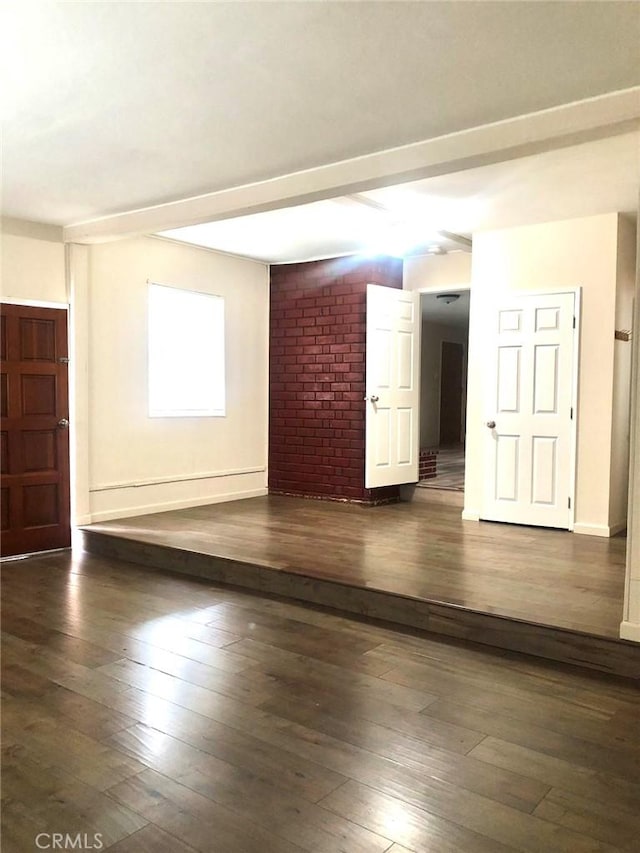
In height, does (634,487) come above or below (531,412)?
below

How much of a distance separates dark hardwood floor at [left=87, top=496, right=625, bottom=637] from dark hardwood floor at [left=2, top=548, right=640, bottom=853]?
12.5 inches

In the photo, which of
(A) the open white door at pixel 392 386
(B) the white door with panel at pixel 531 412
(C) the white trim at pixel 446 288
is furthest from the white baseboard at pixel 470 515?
(C) the white trim at pixel 446 288

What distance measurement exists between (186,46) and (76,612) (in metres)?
2.90

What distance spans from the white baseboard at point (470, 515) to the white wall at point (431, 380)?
194 inches

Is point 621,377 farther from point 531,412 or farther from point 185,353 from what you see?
point 185,353

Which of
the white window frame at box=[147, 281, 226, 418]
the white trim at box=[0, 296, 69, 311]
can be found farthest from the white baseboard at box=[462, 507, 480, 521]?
the white trim at box=[0, 296, 69, 311]

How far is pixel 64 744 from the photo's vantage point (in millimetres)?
2270

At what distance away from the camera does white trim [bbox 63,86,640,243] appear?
109 inches

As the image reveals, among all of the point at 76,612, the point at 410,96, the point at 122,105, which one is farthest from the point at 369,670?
the point at 122,105

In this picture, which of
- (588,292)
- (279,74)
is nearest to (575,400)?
(588,292)

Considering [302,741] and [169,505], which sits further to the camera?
[169,505]

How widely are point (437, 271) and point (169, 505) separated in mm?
3397

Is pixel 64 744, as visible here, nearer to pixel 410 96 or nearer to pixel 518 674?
pixel 518 674

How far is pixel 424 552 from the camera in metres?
4.42
